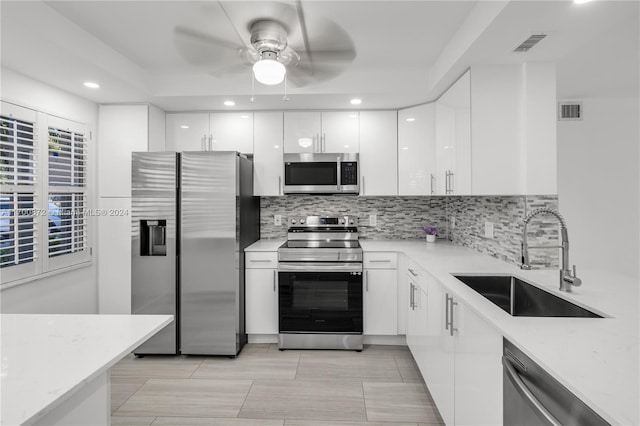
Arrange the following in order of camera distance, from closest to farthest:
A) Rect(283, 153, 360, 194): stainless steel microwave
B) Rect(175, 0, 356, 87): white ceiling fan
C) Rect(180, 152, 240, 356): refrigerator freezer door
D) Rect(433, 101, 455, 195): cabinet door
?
Rect(175, 0, 356, 87): white ceiling fan, Rect(433, 101, 455, 195): cabinet door, Rect(180, 152, 240, 356): refrigerator freezer door, Rect(283, 153, 360, 194): stainless steel microwave

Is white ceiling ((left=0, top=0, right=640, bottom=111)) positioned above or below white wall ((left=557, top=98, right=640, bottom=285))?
above

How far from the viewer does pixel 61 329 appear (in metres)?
1.14

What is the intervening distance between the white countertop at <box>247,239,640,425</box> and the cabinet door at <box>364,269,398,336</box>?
3.10 feet

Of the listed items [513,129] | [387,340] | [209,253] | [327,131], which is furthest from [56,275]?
[513,129]

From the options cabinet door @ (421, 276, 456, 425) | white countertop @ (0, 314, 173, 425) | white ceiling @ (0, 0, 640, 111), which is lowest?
cabinet door @ (421, 276, 456, 425)

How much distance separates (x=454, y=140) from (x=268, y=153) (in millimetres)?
1758

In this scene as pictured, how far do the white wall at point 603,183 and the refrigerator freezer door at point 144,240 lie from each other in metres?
3.60

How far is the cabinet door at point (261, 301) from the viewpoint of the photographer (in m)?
3.02

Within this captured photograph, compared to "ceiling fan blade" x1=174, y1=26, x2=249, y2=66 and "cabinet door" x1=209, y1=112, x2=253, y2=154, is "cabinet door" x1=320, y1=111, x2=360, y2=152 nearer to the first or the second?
"cabinet door" x1=209, y1=112, x2=253, y2=154

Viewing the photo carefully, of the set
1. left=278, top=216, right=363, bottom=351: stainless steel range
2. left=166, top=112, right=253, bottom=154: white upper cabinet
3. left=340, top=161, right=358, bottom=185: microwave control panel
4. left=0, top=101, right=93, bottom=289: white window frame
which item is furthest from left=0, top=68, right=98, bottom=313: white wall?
left=340, top=161, right=358, bottom=185: microwave control panel

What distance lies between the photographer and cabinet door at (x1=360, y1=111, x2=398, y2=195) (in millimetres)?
3279

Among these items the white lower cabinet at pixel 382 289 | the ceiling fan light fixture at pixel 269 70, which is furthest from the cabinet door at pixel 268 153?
the ceiling fan light fixture at pixel 269 70

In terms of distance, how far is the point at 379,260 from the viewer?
2.99m

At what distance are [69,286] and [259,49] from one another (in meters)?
2.52
